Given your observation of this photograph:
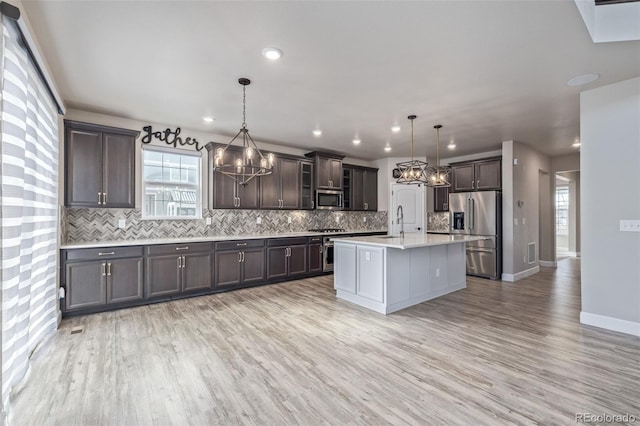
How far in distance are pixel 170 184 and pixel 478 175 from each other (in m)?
6.05

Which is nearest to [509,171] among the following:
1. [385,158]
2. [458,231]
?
[458,231]

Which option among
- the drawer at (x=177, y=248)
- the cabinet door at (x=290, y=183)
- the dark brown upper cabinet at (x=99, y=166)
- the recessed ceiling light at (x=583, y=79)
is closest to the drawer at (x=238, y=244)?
the drawer at (x=177, y=248)

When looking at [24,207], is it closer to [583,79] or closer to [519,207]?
[583,79]

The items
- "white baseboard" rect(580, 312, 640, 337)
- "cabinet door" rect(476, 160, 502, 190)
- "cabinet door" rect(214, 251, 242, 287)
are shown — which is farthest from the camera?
"cabinet door" rect(476, 160, 502, 190)

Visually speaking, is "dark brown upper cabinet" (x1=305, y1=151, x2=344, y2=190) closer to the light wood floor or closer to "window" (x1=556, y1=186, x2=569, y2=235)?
the light wood floor

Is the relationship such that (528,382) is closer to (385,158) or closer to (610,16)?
(610,16)

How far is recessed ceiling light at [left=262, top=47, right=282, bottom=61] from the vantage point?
2.61 metres

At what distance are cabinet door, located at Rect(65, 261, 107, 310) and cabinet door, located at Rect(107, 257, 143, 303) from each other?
7 centimetres

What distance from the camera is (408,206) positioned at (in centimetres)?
761

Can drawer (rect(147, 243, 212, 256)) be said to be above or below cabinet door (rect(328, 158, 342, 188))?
below

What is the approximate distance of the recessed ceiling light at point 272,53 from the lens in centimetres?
261

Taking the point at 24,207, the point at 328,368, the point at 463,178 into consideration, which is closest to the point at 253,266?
the point at 328,368

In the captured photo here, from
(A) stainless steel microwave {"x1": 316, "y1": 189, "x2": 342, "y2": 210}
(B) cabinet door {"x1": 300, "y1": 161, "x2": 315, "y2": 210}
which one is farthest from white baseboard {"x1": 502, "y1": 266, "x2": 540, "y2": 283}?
(B) cabinet door {"x1": 300, "y1": 161, "x2": 315, "y2": 210}

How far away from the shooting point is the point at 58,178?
12.1 feet
